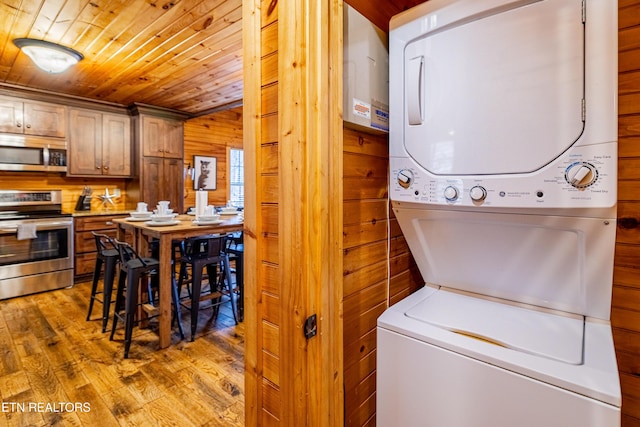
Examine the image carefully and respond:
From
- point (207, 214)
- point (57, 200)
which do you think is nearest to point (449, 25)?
point (207, 214)

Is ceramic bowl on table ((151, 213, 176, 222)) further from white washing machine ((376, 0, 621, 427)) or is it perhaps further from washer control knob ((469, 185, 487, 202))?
washer control knob ((469, 185, 487, 202))

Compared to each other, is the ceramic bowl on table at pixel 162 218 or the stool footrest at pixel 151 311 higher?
the ceramic bowl on table at pixel 162 218

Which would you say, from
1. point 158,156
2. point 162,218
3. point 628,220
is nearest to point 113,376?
point 162,218

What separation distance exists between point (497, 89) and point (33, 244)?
15.7ft

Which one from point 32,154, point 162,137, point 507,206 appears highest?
point 162,137

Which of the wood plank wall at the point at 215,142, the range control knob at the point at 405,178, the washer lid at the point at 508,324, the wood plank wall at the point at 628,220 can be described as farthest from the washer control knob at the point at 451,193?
the wood plank wall at the point at 215,142

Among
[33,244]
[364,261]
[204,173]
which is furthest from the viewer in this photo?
[204,173]

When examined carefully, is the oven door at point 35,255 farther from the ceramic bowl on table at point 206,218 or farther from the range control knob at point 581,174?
the range control knob at point 581,174

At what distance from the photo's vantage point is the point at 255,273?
3.39 ft

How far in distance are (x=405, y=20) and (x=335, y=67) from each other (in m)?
0.35

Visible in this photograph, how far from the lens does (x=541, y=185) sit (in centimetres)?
85

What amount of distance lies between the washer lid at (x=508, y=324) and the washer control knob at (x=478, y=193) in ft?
1.29

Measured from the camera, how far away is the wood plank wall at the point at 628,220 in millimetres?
1082

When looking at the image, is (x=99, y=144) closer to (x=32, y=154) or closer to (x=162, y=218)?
(x=32, y=154)
